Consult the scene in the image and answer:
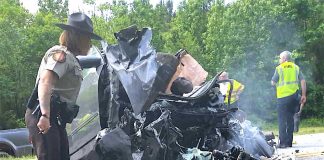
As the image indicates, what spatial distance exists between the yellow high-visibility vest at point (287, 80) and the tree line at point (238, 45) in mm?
23507

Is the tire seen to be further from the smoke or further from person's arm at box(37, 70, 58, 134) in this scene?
the smoke

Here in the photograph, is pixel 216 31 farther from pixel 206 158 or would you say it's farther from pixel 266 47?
pixel 206 158

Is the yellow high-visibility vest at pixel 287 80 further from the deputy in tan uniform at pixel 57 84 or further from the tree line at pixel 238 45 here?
the tree line at pixel 238 45

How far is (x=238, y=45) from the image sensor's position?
3966 cm

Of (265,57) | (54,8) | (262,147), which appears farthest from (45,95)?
(54,8)

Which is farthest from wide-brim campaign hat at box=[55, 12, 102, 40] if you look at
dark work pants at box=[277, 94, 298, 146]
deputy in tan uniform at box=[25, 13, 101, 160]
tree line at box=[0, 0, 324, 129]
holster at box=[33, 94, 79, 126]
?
tree line at box=[0, 0, 324, 129]

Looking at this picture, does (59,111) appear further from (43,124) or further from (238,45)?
(238,45)

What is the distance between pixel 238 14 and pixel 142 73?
3719 cm

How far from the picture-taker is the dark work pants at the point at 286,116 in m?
10.1

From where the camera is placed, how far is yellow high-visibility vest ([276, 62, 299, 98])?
1022 centimetres

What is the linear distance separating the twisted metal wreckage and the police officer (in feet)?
14.3

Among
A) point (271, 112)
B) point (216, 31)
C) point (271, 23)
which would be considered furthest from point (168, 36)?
→ point (271, 112)

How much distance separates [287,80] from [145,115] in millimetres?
5679

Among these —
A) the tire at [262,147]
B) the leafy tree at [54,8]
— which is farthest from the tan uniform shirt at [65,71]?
the leafy tree at [54,8]
